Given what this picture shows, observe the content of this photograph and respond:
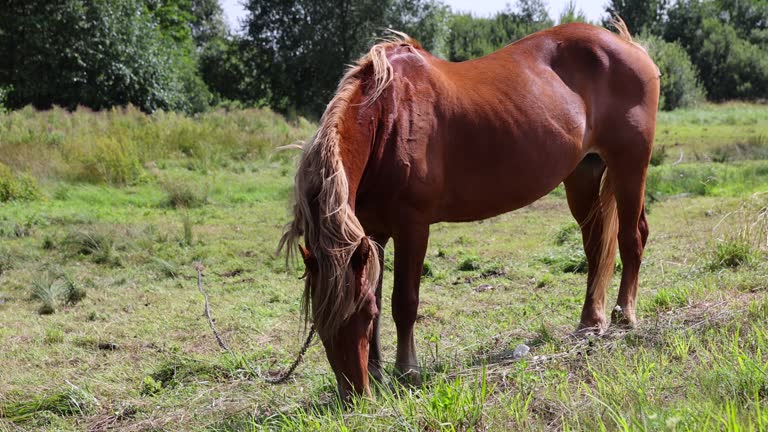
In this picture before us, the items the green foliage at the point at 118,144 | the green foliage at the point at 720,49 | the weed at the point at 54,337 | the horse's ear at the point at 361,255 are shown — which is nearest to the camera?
the horse's ear at the point at 361,255

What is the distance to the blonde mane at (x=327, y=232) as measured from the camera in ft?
9.21

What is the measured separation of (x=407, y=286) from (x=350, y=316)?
29.2 inches

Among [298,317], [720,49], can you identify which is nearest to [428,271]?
[298,317]

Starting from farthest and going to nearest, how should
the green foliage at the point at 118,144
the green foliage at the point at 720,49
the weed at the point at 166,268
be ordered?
the green foliage at the point at 720,49
the green foliage at the point at 118,144
the weed at the point at 166,268

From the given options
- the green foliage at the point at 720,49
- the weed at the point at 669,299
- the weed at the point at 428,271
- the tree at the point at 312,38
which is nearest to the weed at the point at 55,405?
the weed at the point at 428,271

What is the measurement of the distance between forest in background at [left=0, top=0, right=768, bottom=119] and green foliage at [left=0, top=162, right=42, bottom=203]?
230 inches

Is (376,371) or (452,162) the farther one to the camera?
(452,162)

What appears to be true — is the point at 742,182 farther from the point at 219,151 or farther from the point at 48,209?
the point at 48,209

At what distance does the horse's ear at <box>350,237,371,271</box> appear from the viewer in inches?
113

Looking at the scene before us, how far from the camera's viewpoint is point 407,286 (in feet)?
11.7

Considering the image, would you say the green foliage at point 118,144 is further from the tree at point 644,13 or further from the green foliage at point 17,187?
the tree at point 644,13

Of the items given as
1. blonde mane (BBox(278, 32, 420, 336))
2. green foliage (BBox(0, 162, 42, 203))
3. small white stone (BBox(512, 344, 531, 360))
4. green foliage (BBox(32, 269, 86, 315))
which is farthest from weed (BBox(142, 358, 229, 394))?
green foliage (BBox(0, 162, 42, 203))

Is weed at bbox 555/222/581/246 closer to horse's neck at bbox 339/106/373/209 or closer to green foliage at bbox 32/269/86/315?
horse's neck at bbox 339/106/373/209

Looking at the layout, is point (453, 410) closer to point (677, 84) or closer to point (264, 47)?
point (264, 47)
